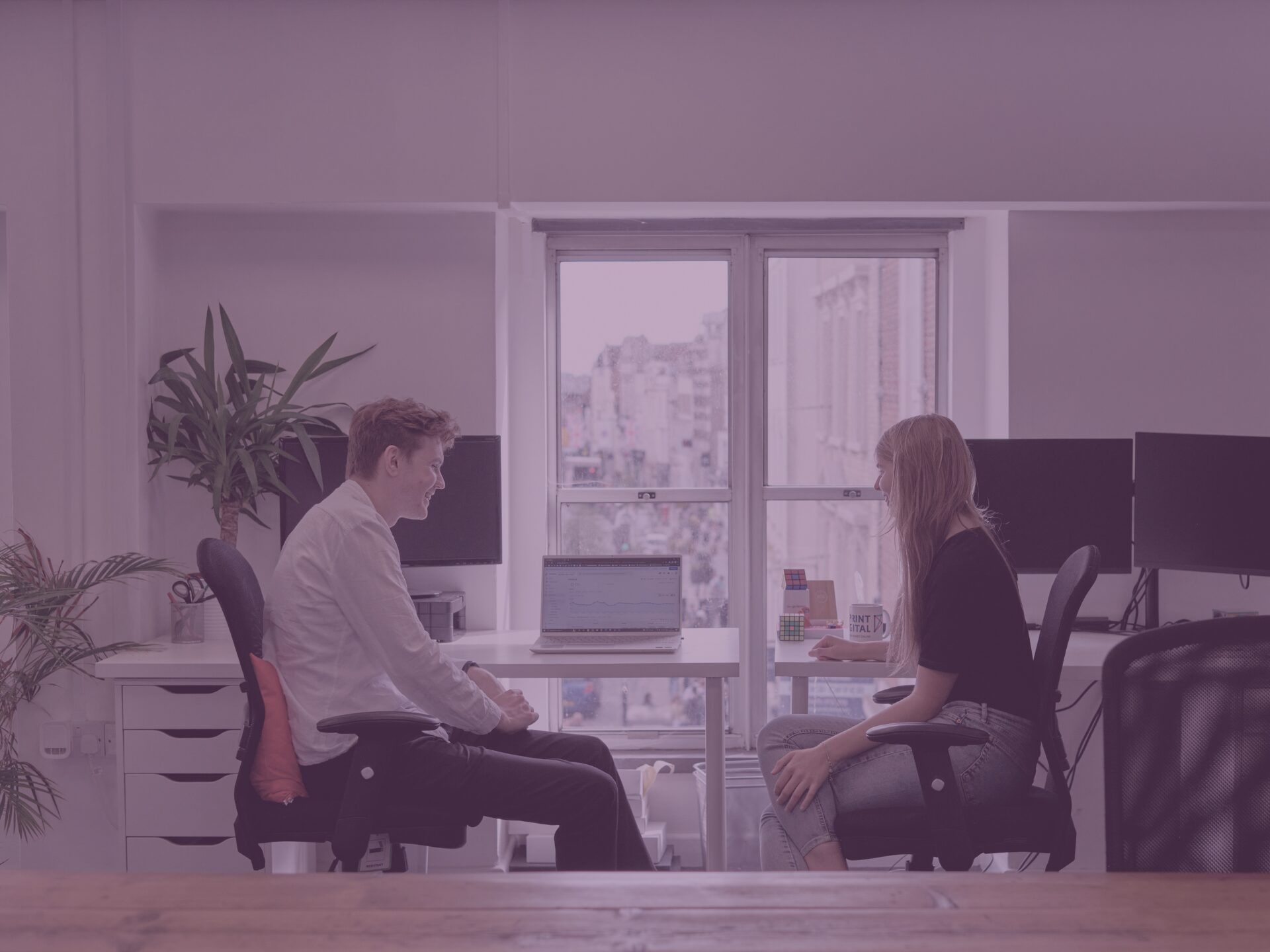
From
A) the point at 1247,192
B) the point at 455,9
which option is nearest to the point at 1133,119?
the point at 1247,192

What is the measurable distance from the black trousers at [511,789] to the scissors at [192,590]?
1.29m

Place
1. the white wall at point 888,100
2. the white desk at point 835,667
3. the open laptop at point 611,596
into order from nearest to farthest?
1. the white desk at point 835,667
2. the open laptop at point 611,596
3. the white wall at point 888,100

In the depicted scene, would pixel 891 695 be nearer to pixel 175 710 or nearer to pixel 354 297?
pixel 175 710

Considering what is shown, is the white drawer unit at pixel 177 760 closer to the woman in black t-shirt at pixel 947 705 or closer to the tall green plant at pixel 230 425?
the tall green plant at pixel 230 425

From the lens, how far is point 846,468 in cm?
412

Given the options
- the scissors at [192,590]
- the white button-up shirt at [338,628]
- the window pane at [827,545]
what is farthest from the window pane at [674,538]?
the white button-up shirt at [338,628]

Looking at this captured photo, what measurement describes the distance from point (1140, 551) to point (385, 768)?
2.42m

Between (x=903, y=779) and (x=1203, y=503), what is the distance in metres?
1.67

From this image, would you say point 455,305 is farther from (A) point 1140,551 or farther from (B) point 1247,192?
(B) point 1247,192

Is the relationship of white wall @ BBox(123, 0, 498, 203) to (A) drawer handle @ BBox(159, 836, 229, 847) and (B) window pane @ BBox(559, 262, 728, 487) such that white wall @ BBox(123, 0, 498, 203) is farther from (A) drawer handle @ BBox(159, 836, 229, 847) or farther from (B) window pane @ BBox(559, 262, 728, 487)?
(A) drawer handle @ BBox(159, 836, 229, 847)

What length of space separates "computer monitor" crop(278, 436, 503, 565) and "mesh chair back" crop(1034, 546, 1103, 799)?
181 cm

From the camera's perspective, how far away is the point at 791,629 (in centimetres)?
323

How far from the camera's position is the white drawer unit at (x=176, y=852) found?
3.04 meters

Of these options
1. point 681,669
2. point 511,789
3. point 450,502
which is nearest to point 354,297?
point 450,502
